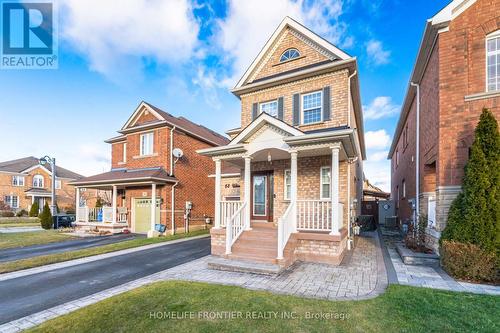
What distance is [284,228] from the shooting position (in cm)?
724

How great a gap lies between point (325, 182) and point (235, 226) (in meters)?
3.81

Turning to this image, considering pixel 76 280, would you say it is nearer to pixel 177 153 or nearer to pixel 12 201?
pixel 177 153

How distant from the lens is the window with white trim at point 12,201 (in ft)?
105

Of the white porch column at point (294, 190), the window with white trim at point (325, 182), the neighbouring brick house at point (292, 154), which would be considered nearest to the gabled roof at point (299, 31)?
the neighbouring brick house at point (292, 154)

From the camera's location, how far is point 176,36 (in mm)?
11422

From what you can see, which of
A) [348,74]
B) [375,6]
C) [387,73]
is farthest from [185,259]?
[387,73]

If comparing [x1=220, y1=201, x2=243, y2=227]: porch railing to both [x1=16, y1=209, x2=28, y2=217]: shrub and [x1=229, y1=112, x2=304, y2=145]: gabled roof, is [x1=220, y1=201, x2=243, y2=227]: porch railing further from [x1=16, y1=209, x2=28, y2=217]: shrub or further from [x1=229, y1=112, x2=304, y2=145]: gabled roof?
[x1=16, y1=209, x2=28, y2=217]: shrub

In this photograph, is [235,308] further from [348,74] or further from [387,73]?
[387,73]

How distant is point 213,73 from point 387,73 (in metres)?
10.4

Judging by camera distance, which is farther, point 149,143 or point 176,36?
point 149,143

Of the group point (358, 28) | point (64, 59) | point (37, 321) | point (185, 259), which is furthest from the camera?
point (358, 28)

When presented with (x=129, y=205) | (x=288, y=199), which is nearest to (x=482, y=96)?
(x=288, y=199)

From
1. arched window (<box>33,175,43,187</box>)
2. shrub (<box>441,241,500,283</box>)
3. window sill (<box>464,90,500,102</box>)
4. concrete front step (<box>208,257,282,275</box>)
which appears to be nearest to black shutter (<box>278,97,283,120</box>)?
window sill (<box>464,90,500,102</box>)

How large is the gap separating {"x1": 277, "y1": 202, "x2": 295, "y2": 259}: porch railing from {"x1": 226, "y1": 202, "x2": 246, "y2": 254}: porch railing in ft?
5.62
